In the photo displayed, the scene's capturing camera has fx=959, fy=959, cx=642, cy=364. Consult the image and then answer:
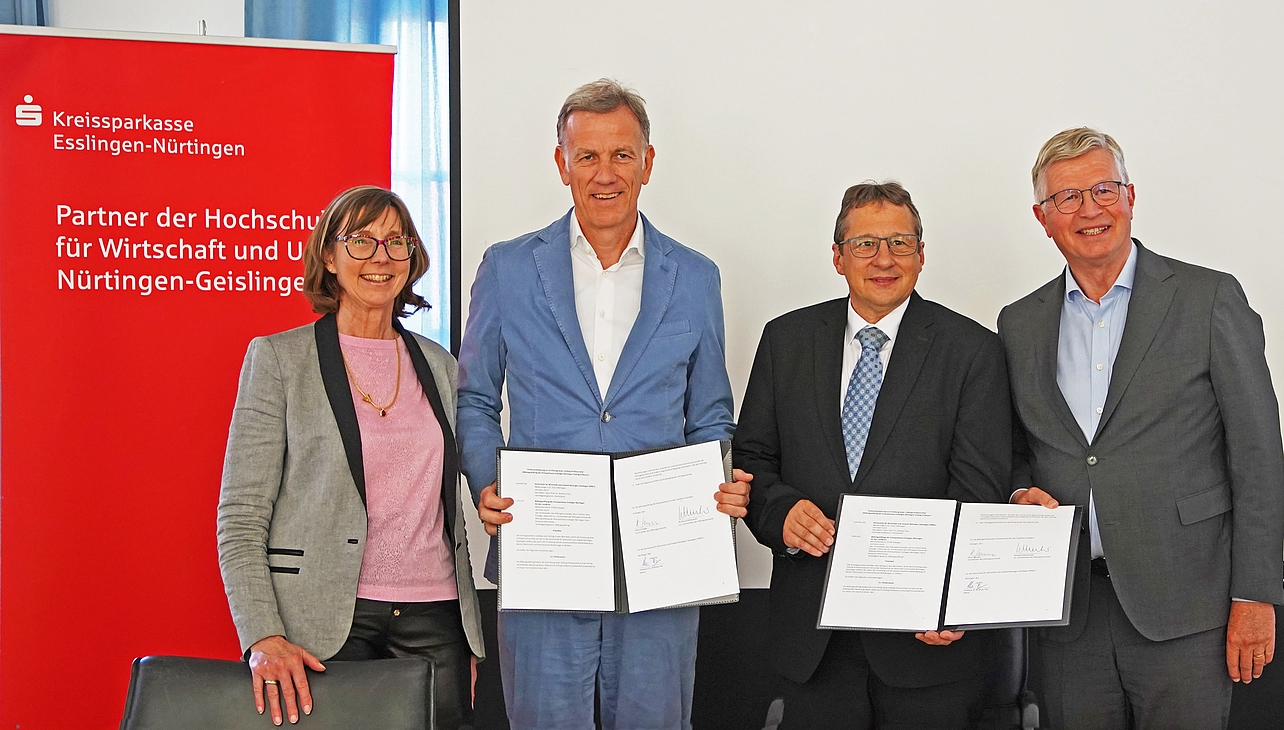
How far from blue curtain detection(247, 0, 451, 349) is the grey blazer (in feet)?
4.28

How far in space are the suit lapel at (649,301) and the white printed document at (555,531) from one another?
0.25 metres

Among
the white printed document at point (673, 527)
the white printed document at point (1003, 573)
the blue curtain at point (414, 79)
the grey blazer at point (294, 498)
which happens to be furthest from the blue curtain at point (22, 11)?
the white printed document at point (1003, 573)

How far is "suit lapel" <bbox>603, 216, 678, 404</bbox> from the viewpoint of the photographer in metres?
2.31

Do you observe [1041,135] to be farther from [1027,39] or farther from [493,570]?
[493,570]

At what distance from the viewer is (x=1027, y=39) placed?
3309 millimetres

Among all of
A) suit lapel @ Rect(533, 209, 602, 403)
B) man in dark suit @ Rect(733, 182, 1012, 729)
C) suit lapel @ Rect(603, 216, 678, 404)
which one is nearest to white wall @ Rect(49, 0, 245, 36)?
suit lapel @ Rect(533, 209, 602, 403)

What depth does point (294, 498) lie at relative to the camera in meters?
2.06

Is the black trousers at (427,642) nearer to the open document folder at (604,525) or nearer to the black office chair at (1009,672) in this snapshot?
the open document folder at (604,525)

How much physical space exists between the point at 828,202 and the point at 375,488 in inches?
74.0

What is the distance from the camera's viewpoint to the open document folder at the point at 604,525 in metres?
2.11

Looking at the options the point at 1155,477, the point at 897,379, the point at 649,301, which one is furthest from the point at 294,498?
the point at 1155,477

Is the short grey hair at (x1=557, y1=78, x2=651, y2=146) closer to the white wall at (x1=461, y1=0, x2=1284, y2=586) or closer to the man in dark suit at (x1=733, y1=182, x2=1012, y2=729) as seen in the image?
the man in dark suit at (x1=733, y1=182, x2=1012, y2=729)

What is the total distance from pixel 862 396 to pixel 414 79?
6.88 feet
